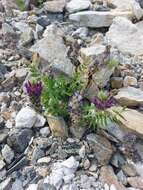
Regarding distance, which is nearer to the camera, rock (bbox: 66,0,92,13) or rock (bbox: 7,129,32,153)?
rock (bbox: 7,129,32,153)

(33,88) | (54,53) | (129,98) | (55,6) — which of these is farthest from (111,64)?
(55,6)

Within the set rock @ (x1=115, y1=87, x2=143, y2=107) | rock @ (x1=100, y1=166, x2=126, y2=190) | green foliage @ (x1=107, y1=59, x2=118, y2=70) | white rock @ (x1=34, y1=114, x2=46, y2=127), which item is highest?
green foliage @ (x1=107, y1=59, x2=118, y2=70)

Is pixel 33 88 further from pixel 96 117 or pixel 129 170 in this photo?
pixel 129 170

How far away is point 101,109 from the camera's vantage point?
403 cm

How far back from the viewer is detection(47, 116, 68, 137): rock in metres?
4.18

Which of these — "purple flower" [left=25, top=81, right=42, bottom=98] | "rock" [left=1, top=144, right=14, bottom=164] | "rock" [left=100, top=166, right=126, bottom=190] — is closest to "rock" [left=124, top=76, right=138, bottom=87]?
"purple flower" [left=25, top=81, right=42, bottom=98]

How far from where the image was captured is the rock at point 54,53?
4.51 meters

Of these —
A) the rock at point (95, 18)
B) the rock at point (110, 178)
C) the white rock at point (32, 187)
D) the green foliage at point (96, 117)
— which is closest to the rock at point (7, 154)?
the white rock at point (32, 187)

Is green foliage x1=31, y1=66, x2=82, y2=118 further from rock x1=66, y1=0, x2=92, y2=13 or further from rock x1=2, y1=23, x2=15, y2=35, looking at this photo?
rock x1=66, y1=0, x2=92, y2=13

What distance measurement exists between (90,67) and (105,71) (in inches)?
6.5

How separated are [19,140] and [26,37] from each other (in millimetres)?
1437

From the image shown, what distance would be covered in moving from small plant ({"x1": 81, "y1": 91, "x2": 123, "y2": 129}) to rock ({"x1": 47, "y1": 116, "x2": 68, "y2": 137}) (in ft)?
0.57

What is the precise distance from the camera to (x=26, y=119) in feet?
14.1

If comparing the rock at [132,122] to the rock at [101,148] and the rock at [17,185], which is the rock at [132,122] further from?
the rock at [17,185]
